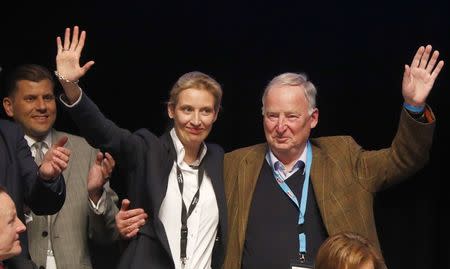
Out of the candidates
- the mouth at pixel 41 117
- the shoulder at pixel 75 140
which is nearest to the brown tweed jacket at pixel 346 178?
the shoulder at pixel 75 140

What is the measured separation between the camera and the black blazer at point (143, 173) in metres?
4.17

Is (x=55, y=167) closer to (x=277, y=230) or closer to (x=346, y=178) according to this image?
(x=277, y=230)

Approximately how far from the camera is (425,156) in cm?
423

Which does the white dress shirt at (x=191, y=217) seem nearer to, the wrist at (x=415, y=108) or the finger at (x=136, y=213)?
the finger at (x=136, y=213)

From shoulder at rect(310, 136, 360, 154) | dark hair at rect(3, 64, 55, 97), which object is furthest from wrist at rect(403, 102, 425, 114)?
dark hair at rect(3, 64, 55, 97)

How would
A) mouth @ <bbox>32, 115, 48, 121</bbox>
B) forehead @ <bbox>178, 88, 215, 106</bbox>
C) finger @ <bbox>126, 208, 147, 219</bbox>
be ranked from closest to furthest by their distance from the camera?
1. finger @ <bbox>126, 208, 147, 219</bbox>
2. forehead @ <bbox>178, 88, 215, 106</bbox>
3. mouth @ <bbox>32, 115, 48, 121</bbox>

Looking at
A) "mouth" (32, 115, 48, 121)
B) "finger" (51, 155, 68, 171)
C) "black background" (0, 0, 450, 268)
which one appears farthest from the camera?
"black background" (0, 0, 450, 268)

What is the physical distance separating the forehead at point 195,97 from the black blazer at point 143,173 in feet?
0.63

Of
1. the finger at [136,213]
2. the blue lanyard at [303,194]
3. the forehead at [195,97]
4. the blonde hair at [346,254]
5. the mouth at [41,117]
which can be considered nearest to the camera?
the blonde hair at [346,254]

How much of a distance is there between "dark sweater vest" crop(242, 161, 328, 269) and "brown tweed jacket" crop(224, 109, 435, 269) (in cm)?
4

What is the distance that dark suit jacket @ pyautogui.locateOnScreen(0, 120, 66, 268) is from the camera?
4000 mm

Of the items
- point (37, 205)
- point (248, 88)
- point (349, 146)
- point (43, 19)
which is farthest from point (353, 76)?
point (37, 205)

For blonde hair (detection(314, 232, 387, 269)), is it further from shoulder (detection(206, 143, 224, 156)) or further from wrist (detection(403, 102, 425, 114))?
shoulder (detection(206, 143, 224, 156))

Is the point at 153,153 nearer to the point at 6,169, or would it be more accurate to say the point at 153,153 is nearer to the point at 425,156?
the point at 6,169
